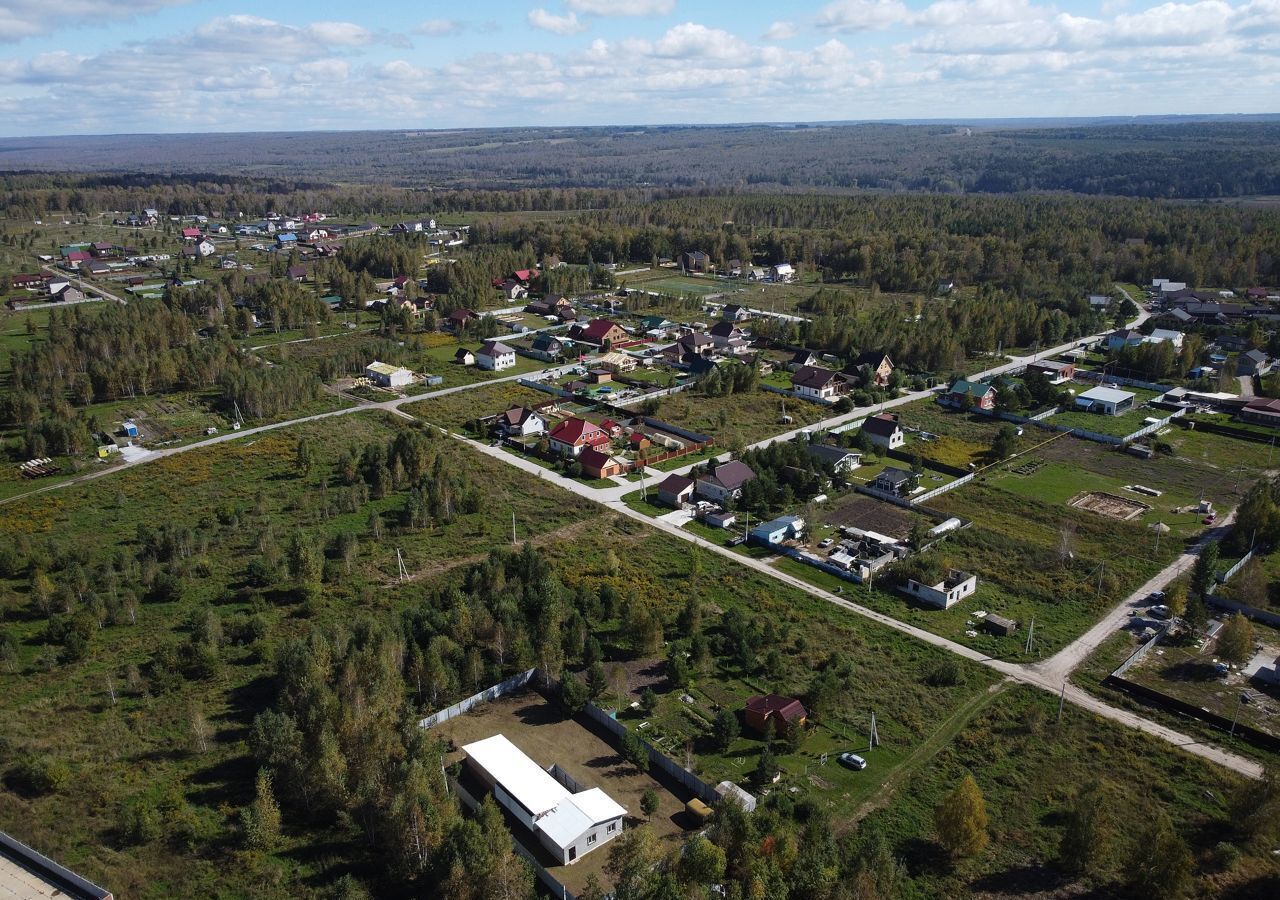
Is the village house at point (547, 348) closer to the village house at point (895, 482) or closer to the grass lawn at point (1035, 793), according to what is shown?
the village house at point (895, 482)

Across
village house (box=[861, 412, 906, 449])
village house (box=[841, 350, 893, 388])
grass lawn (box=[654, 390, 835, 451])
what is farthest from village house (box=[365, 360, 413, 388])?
village house (box=[861, 412, 906, 449])

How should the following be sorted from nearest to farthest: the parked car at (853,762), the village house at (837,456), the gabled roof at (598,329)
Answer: the parked car at (853,762) → the village house at (837,456) → the gabled roof at (598,329)

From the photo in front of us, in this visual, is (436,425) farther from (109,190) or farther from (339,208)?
(109,190)

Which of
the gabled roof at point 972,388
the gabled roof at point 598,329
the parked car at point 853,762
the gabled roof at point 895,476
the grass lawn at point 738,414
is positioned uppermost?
the gabled roof at point 598,329

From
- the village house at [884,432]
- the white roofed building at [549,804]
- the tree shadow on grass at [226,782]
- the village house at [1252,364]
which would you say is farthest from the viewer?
the village house at [1252,364]

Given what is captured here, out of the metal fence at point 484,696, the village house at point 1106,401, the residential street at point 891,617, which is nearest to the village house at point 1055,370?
the village house at point 1106,401

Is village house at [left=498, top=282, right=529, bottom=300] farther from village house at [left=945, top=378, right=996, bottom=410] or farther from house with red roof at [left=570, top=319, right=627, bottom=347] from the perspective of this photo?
village house at [left=945, top=378, right=996, bottom=410]

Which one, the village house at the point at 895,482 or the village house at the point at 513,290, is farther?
the village house at the point at 513,290
